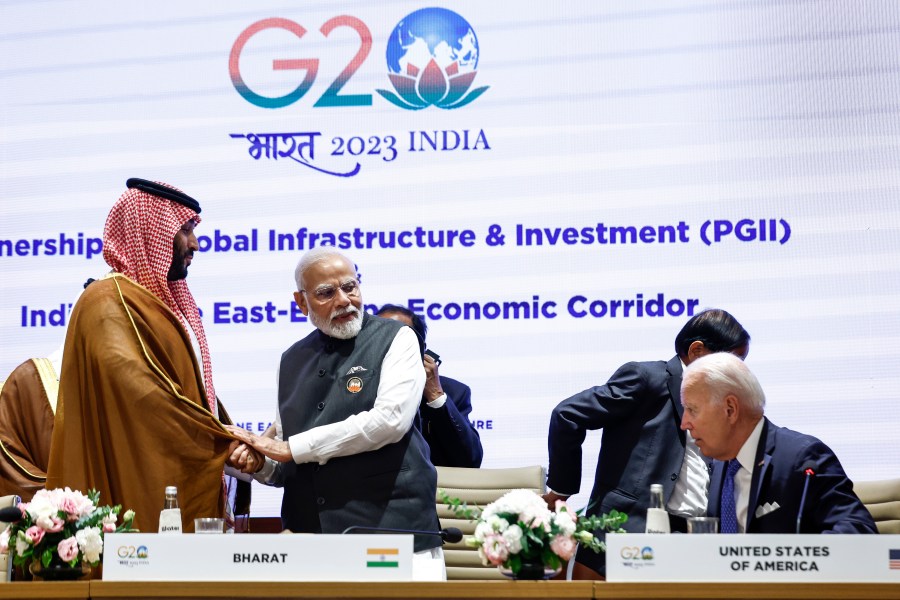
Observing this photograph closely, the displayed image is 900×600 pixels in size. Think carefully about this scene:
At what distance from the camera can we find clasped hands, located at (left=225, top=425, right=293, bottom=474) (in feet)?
12.1

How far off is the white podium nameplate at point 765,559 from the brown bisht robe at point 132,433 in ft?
5.24

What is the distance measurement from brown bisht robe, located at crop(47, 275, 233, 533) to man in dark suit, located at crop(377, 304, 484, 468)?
53.4 inches

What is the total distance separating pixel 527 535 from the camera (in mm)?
2848

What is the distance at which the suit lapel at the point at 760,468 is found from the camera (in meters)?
3.26

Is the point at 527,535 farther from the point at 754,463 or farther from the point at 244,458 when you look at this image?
the point at 244,458

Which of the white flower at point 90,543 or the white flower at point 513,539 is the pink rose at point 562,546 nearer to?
the white flower at point 513,539

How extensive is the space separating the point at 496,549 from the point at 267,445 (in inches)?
44.3

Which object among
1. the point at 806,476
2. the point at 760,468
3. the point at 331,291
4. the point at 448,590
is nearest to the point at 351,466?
the point at 331,291

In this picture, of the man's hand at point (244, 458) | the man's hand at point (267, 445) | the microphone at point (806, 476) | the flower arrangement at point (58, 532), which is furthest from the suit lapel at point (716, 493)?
the flower arrangement at point (58, 532)

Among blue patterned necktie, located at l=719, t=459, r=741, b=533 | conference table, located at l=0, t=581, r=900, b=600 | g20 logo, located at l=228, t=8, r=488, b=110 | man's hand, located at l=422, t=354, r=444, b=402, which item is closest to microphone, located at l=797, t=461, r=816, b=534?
blue patterned necktie, located at l=719, t=459, r=741, b=533

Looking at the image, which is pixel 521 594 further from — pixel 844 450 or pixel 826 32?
pixel 826 32

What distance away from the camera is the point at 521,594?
263cm

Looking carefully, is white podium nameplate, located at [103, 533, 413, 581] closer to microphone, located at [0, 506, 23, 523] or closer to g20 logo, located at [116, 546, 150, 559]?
g20 logo, located at [116, 546, 150, 559]

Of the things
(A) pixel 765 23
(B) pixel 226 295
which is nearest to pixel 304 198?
(B) pixel 226 295
